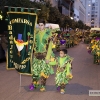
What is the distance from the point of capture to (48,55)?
7.09m

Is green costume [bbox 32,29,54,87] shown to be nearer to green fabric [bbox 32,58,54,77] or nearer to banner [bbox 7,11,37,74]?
green fabric [bbox 32,58,54,77]

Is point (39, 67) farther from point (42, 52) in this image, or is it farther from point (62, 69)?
point (62, 69)

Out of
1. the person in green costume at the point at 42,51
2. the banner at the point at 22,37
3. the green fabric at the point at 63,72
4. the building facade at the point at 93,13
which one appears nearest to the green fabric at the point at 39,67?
the person in green costume at the point at 42,51

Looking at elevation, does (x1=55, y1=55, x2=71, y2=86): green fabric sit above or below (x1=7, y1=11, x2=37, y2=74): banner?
below

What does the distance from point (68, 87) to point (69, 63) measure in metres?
1.26

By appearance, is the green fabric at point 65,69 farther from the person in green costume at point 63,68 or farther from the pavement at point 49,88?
the pavement at point 49,88

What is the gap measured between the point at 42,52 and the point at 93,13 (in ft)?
614

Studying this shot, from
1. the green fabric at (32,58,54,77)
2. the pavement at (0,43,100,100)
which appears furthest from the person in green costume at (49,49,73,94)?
the pavement at (0,43,100,100)

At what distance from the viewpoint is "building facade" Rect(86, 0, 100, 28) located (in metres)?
184

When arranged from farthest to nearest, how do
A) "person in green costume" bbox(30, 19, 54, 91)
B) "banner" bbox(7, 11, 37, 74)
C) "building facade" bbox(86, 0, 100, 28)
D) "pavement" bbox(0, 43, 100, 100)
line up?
1. "building facade" bbox(86, 0, 100, 28)
2. "person in green costume" bbox(30, 19, 54, 91)
3. "banner" bbox(7, 11, 37, 74)
4. "pavement" bbox(0, 43, 100, 100)

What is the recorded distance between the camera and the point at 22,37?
7.00 m

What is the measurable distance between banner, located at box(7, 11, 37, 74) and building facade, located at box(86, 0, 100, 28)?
583ft

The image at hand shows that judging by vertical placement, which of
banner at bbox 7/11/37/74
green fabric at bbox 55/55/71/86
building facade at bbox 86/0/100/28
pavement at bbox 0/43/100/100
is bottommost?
pavement at bbox 0/43/100/100

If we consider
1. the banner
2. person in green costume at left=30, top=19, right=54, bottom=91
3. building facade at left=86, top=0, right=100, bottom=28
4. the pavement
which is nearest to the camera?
the pavement
